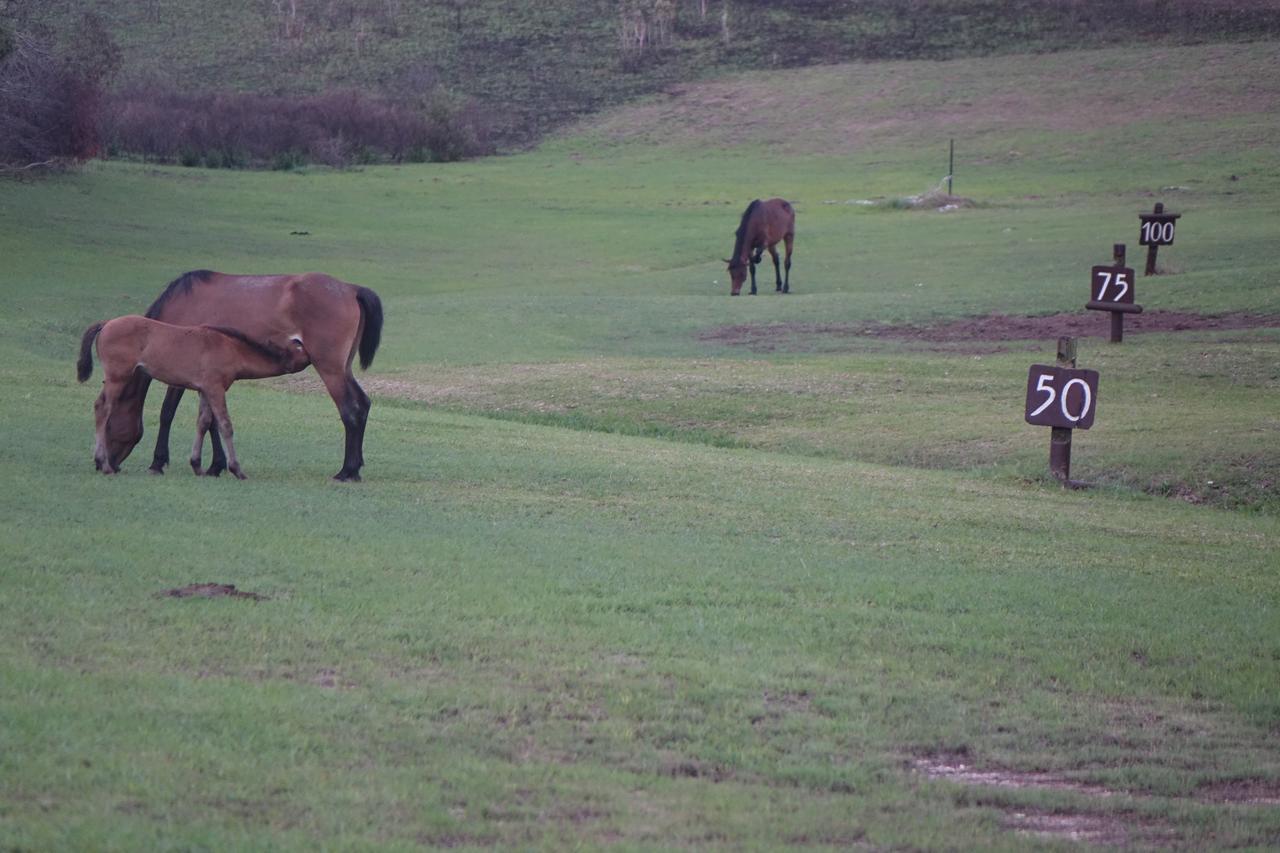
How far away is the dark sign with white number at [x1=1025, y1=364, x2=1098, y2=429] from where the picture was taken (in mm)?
14562

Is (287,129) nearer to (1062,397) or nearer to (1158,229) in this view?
(1158,229)

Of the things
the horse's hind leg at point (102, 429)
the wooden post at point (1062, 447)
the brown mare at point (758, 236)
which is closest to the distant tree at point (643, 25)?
the brown mare at point (758, 236)

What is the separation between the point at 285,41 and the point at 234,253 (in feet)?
179

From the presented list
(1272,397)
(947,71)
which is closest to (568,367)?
(1272,397)

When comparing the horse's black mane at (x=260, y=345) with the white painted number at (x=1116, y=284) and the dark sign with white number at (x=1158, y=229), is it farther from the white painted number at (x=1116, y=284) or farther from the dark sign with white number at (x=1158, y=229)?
the dark sign with white number at (x=1158, y=229)

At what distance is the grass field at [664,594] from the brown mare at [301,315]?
0.79 meters

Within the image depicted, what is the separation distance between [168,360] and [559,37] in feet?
270

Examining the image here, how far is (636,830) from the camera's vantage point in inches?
206

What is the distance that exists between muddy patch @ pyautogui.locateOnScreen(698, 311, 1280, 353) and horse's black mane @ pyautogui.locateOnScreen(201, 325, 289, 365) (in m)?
13.4

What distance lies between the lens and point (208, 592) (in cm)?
811

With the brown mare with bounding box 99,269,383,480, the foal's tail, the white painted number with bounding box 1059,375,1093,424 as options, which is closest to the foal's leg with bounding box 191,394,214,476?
the brown mare with bounding box 99,269,383,480

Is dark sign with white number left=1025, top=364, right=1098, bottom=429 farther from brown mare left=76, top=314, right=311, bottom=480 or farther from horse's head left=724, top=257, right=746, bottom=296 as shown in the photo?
horse's head left=724, top=257, right=746, bottom=296

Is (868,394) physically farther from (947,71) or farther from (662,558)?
(947,71)

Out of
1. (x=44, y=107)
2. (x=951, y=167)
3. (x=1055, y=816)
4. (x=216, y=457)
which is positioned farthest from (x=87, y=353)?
(x=951, y=167)
